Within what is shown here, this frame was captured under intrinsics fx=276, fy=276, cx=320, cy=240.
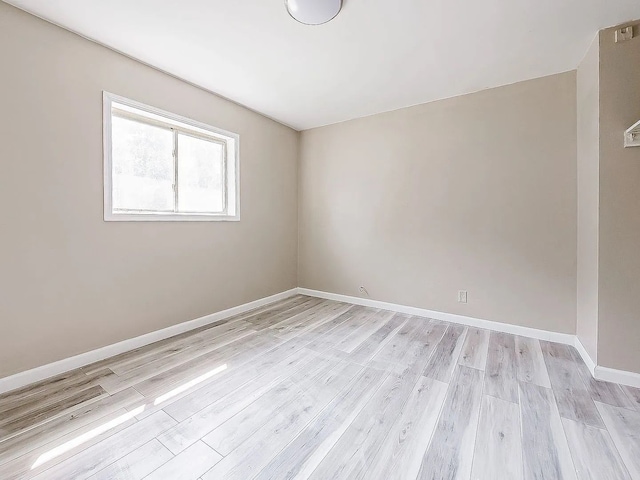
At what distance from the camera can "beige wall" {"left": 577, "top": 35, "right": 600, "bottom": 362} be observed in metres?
2.06

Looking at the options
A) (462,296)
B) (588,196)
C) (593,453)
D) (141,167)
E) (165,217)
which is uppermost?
(141,167)

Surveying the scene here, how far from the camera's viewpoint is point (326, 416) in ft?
5.26

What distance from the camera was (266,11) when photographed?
184 centimetres

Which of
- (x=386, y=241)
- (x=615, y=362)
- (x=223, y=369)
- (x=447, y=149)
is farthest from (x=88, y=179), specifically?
(x=615, y=362)

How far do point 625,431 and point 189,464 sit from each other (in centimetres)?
226

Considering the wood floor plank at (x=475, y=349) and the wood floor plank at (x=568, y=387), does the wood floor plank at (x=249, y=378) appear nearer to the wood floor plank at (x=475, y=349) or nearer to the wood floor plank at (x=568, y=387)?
the wood floor plank at (x=475, y=349)

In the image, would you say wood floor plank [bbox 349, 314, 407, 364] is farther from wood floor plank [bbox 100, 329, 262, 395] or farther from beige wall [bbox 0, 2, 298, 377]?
beige wall [bbox 0, 2, 298, 377]

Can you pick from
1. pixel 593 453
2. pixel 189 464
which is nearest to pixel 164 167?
pixel 189 464

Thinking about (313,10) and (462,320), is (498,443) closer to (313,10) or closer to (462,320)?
(462,320)

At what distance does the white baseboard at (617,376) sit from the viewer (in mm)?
1903

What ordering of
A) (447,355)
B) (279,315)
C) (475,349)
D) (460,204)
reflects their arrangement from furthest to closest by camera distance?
(279,315) < (460,204) < (475,349) < (447,355)

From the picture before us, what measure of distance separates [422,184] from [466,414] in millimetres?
2400

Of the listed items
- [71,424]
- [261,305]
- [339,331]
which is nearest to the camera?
[71,424]

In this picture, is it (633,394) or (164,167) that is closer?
(633,394)
